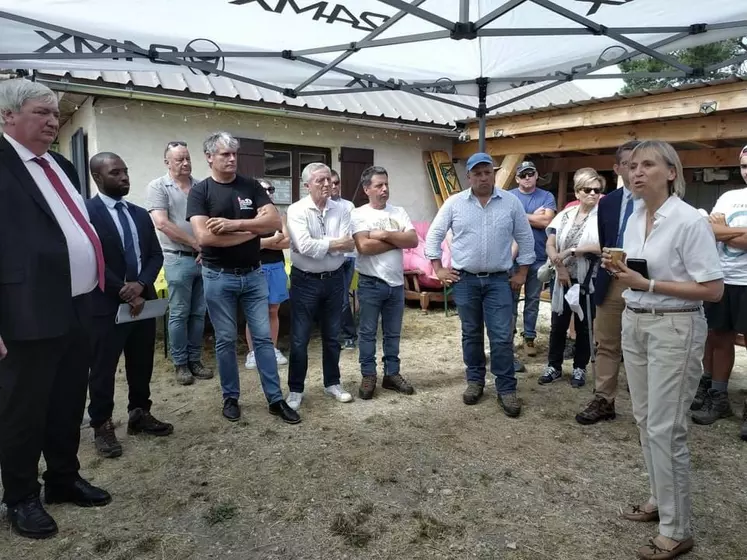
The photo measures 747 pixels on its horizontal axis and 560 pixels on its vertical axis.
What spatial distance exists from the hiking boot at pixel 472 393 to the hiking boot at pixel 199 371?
224 cm

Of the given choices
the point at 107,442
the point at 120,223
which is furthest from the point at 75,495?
the point at 120,223

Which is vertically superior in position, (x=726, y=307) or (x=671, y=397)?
(x=726, y=307)

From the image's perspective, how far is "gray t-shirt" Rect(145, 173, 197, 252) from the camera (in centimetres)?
424

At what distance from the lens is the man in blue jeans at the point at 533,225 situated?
4953 mm

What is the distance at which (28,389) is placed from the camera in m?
2.29

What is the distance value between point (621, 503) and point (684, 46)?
12.4 ft

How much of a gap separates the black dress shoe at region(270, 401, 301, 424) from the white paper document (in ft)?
3.47

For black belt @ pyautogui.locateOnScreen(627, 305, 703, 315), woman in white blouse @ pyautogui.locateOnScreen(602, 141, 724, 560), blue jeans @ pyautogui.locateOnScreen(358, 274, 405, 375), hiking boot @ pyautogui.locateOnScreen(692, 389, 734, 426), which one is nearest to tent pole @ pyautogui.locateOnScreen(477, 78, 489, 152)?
blue jeans @ pyautogui.locateOnScreen(358, 274, 405, 375)

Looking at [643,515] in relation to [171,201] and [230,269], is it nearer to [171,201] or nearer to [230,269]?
[230,269]

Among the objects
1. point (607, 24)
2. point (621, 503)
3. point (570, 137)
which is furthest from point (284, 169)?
point (621, 503)

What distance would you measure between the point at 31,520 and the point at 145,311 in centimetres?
121

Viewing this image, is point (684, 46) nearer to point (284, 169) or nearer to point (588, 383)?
point (588, 383)

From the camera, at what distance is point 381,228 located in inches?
154

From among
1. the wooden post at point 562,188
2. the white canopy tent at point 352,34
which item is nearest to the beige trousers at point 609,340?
the white canopy tent at point 352,34
